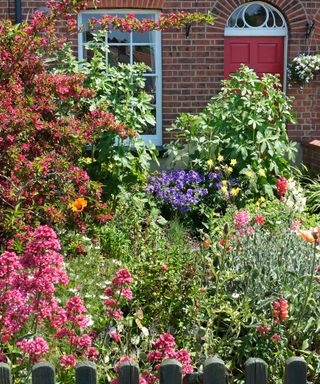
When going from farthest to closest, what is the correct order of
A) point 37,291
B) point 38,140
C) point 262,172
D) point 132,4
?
point 132,4 → point 262,172 → point 38,140 → point 37,291

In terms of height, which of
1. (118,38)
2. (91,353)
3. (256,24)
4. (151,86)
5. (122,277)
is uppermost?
(256,24)

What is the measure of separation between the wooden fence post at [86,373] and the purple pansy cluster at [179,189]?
201 inches

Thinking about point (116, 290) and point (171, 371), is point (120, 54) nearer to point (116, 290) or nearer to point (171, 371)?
point (116, 290)

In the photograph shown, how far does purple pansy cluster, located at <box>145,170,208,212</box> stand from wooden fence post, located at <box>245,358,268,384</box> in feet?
16.4

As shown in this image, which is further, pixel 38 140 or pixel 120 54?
pixel 120 54

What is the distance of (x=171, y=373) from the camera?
108 inches

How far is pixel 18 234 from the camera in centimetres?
484

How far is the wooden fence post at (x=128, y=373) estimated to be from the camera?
2736 mm

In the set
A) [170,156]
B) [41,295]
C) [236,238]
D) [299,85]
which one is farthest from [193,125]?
[41,295]

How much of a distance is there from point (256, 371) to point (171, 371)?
1.14 ft

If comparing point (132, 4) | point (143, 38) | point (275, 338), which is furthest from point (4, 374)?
point (143, 38)

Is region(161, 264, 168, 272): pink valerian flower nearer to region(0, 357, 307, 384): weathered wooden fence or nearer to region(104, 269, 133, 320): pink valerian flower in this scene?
region(104, 269, 133, 320): pink valerian flower

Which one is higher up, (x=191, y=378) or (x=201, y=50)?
(x=201, y=50)

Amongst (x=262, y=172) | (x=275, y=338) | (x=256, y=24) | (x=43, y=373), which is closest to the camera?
(x=43, y=373)
